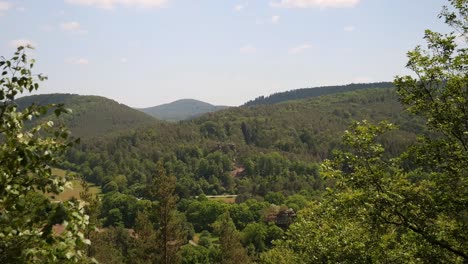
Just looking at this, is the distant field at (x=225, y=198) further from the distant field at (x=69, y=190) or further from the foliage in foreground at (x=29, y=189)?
the foliage in foreground at (x=29, y=189)

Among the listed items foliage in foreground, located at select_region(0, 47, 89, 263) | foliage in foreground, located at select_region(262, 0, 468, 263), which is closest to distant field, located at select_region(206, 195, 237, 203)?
foliage in foreground, located at select_region(262, 0, 468, 263)

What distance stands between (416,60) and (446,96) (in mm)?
1548

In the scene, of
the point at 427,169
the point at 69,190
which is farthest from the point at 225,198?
the point at 69,190

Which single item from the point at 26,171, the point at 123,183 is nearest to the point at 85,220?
the point at 26,171

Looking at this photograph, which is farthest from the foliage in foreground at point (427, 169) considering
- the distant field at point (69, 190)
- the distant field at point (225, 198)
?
the distant field at point (225, 198)

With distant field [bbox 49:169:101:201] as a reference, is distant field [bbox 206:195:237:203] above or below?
below

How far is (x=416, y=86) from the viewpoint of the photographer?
44.2ft

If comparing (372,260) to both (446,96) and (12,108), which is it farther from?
(12,108)

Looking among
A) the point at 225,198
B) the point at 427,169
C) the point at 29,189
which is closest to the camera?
the point at 29,189

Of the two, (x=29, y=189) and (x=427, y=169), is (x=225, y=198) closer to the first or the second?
(x=427, y=169)

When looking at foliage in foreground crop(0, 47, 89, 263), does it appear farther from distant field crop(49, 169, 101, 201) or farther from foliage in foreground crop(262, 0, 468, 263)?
foliage in foreground crop(262, 0, 468, 263)

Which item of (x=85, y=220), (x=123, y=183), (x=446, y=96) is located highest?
(x=446, y=96)

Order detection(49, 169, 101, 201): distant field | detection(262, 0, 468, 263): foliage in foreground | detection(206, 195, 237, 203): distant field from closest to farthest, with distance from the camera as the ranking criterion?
detection(49, 169, 101, 201): distant field
detection(262, 0, 468, 263): foliage in foreground
detection(206, 195, 237, 203): distant field

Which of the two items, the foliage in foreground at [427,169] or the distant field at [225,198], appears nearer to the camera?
the foliage in foreground at [427,169]
